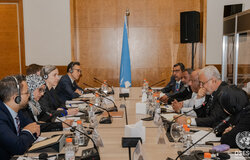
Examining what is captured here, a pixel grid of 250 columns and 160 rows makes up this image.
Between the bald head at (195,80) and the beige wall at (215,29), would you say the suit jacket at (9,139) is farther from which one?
the beige wall at (215,29)

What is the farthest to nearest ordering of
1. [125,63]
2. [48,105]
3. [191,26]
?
[125,63]
[191,26]
[48,105]

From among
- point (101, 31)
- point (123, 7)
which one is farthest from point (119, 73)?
point (123, 7)

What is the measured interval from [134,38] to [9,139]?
213 inches

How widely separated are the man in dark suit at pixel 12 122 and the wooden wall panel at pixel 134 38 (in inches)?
193

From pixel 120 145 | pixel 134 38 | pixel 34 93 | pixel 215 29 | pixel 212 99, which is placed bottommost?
pixel 120 145

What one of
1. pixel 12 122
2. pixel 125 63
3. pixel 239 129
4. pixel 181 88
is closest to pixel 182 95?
pixel 181 88

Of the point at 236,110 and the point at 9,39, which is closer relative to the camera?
the point at 236,110

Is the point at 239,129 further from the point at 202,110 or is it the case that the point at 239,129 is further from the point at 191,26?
the point at 191,26

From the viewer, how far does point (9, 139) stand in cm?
191

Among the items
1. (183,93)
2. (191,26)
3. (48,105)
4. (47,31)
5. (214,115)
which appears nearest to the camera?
(214,115)

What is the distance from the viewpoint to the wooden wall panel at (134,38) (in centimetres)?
689

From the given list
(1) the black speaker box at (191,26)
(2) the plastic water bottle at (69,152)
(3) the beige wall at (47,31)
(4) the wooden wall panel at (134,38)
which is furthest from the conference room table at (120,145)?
(3) the beige wall at (47,31)

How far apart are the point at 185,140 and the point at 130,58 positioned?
526 centimetres

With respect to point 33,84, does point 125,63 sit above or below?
above
